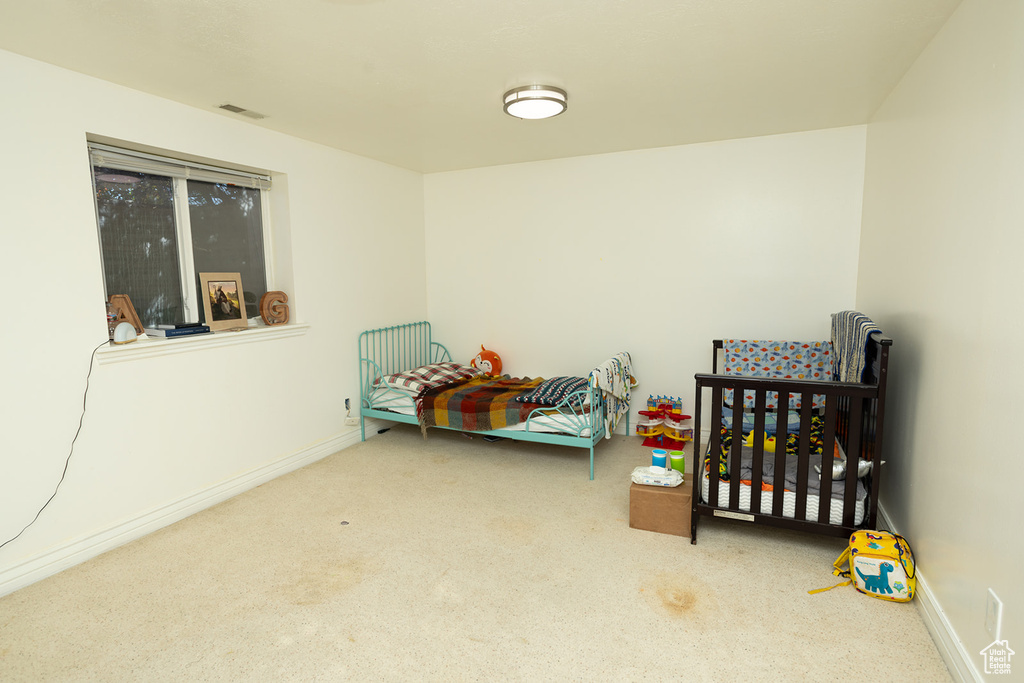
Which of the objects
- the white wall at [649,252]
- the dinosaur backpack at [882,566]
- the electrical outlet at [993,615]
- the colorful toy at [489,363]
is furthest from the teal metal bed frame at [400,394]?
the electrical outlet at [993,615]

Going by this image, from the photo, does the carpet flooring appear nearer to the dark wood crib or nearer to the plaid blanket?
the dark wood crib

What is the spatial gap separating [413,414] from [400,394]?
0.70 ft

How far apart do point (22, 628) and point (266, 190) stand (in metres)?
2.66

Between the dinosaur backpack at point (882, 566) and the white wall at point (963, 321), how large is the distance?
0.08 metres

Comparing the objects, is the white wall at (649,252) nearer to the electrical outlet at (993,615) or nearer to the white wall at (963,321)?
the white wall at (963,321)

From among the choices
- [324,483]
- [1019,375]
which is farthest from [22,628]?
[1019,375]

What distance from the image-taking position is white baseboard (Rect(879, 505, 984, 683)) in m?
1.61

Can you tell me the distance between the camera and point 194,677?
69.3 inches

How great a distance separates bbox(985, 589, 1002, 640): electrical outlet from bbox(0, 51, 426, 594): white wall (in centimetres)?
355

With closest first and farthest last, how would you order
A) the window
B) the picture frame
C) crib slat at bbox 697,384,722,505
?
1. crib slat at bbox 697,384,722,505
2. the window
3. the picture frame

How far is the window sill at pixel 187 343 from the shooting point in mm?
2639

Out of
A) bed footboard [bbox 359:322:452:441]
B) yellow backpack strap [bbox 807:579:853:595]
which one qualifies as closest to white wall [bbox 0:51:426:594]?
bed footboard [bbox 359:322:452:441]

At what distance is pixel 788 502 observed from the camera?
240 centimetres

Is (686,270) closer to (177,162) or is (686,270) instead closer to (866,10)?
(866,10)
